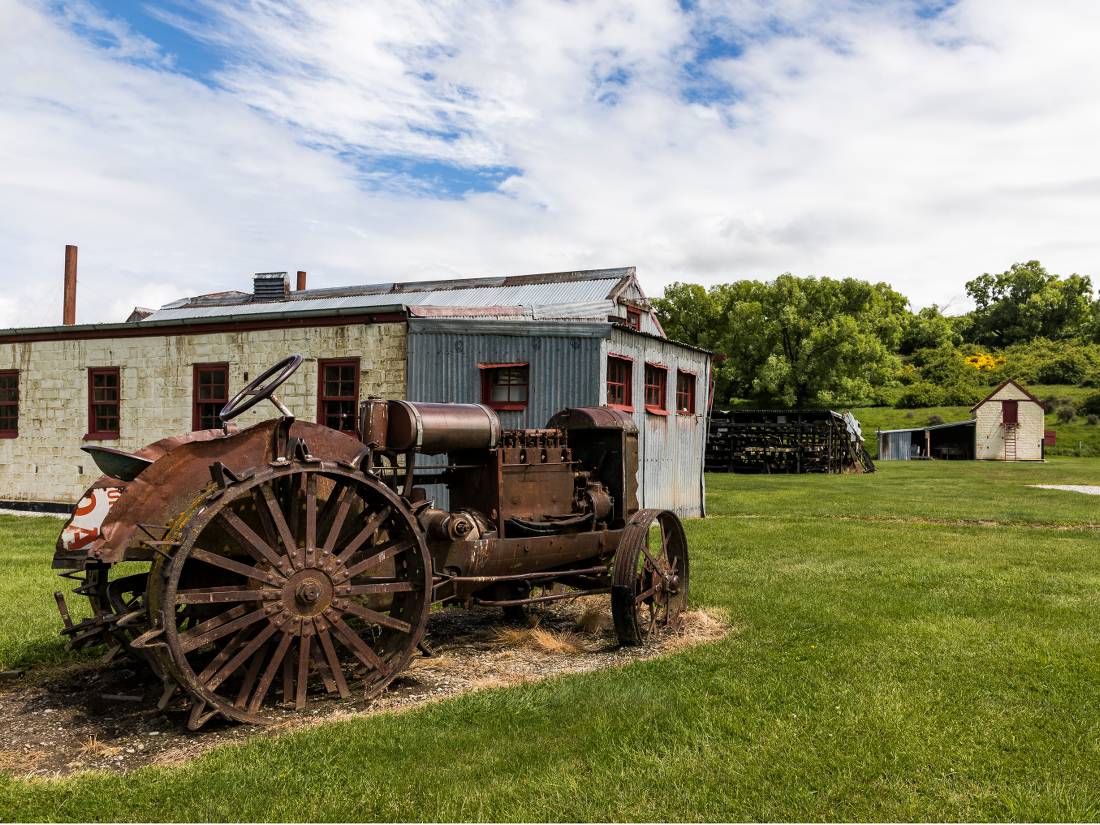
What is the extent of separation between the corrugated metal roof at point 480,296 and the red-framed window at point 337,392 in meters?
4.16

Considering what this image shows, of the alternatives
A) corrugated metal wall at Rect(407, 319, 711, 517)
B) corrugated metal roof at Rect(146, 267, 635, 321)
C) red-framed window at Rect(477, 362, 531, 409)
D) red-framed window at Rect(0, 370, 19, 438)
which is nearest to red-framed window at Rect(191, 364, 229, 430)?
corrugated metal roof at Rect(146, 267, 635, 321)

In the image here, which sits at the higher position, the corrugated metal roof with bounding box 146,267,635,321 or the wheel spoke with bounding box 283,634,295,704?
the corrugated metal roof with bounding box 146,267,635,321

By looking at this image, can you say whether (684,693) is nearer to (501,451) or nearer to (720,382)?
(501,451)

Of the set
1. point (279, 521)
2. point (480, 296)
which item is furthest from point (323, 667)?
point (480, 296)

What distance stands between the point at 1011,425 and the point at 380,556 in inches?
1971

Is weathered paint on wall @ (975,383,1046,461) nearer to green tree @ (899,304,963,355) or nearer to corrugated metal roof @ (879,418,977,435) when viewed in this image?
corrugated metal roof @ (879,418,977,435)

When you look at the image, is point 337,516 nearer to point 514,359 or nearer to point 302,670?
point 302,670

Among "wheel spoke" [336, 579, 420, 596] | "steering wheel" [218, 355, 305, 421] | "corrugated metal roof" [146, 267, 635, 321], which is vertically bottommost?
"wheel spoke" [336, 579, 420, 596]

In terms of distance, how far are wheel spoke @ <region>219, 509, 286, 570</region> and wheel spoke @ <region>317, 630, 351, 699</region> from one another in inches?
21.6

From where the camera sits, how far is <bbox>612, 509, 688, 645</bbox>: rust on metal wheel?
6949mm

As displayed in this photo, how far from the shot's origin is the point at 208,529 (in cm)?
563

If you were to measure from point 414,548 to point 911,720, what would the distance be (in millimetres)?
3263

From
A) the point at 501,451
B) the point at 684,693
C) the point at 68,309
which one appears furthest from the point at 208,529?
the point at 68,309

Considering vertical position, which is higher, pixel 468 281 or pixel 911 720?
pixel 468 281
